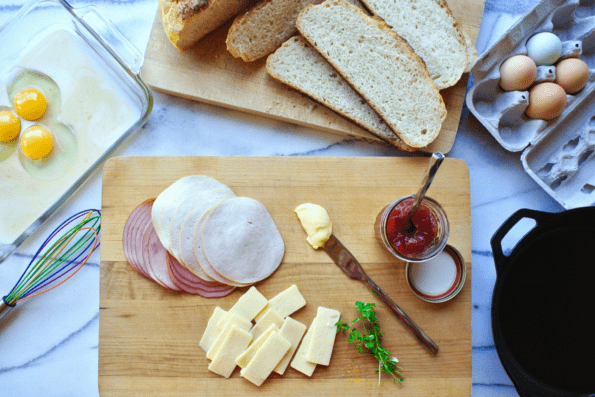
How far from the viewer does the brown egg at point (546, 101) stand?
6.73ft

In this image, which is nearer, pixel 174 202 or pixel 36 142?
pixel 174 202

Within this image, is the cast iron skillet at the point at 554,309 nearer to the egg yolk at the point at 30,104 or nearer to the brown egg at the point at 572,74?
the brown egg at the point at 572,74

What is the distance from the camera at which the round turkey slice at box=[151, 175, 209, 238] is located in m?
2.03

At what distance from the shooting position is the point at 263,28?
7.20 feet

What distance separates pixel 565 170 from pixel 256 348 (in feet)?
5.72

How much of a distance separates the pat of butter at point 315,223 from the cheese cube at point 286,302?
9.6 inches

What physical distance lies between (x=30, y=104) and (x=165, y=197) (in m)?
0.96

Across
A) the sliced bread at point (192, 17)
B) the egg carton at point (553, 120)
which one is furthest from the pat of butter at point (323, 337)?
the sliced bread at point (192, 17)

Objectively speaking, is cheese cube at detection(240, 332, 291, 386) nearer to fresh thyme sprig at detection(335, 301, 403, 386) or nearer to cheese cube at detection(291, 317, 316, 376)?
cheese cube at detection(291, 317, 316, 376)

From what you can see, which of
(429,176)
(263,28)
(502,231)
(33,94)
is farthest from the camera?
(33,94)

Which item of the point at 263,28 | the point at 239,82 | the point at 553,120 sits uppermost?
the point at 263,28

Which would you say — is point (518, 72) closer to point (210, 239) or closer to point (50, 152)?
point (210, 239)

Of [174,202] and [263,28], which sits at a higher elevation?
[263,28]

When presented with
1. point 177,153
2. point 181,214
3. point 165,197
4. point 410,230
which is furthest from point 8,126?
point 410,230
